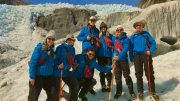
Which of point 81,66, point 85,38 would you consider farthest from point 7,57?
point 81,66

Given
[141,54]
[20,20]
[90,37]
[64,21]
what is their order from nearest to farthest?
[141,54], [90,37], [20,20], [64,21]

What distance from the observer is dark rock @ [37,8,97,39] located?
24094 mm

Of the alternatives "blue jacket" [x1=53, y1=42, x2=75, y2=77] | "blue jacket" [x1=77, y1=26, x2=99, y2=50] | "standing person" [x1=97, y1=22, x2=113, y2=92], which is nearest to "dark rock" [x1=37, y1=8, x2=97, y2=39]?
"blue jacket" [x1=77, y1=26, x2=99, y2=50]

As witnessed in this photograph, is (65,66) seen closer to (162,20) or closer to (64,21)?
(162,20)

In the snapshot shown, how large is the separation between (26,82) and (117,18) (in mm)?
12674

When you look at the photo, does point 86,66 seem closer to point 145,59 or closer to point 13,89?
point 145,59

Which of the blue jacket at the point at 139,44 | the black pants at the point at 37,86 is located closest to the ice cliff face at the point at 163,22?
the blue jacket at the point at 139,44

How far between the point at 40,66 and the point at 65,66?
607mm

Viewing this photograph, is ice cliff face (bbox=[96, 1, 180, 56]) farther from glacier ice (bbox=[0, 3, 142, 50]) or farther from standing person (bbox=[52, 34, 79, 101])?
glacier ice (bbox=[0, 3, 142, 50])

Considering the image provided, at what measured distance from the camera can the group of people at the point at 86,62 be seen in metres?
2.91

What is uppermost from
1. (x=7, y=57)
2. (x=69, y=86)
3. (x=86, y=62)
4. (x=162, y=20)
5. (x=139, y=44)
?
(x=162, y=20)

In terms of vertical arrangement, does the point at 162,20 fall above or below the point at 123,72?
above

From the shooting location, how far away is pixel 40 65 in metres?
2.91

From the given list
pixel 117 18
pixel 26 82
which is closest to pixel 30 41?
pixel 117 18
